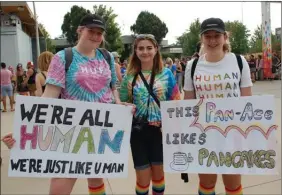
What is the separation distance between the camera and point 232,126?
A: 8.33 ft

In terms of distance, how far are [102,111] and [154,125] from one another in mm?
451

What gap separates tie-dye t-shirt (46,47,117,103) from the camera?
2254 mm

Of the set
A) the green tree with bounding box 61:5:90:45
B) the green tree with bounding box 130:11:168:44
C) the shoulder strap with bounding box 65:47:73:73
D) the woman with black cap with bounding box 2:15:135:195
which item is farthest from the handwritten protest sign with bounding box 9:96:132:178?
the green tree with bounding box 130:11:168:44

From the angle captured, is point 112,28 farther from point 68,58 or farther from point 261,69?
point 68,58

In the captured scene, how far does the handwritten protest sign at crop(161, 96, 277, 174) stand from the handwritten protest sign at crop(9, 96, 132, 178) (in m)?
0.38

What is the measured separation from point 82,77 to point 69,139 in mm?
511

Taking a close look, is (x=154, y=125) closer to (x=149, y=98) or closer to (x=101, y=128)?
(x=149, y=98)

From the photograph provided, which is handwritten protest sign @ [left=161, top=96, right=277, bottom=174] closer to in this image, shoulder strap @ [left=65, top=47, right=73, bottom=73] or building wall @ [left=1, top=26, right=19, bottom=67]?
shoulder strap @ [left=65, top=47, right=73, bottom=73]

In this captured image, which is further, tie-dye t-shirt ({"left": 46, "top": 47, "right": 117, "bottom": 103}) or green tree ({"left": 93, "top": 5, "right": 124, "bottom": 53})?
green tree ({"left": 93, "top": 5, "right": 124, "bottom": 53})

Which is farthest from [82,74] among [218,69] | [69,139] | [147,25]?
[147,25]

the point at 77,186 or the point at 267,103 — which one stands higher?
the point at 267,103

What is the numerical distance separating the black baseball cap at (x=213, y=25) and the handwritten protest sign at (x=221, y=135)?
1.77 ft

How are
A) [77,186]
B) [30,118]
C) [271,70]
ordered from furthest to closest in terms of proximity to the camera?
[271,70]
[77,186]
[30,118]

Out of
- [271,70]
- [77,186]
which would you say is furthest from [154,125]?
[271,70]
